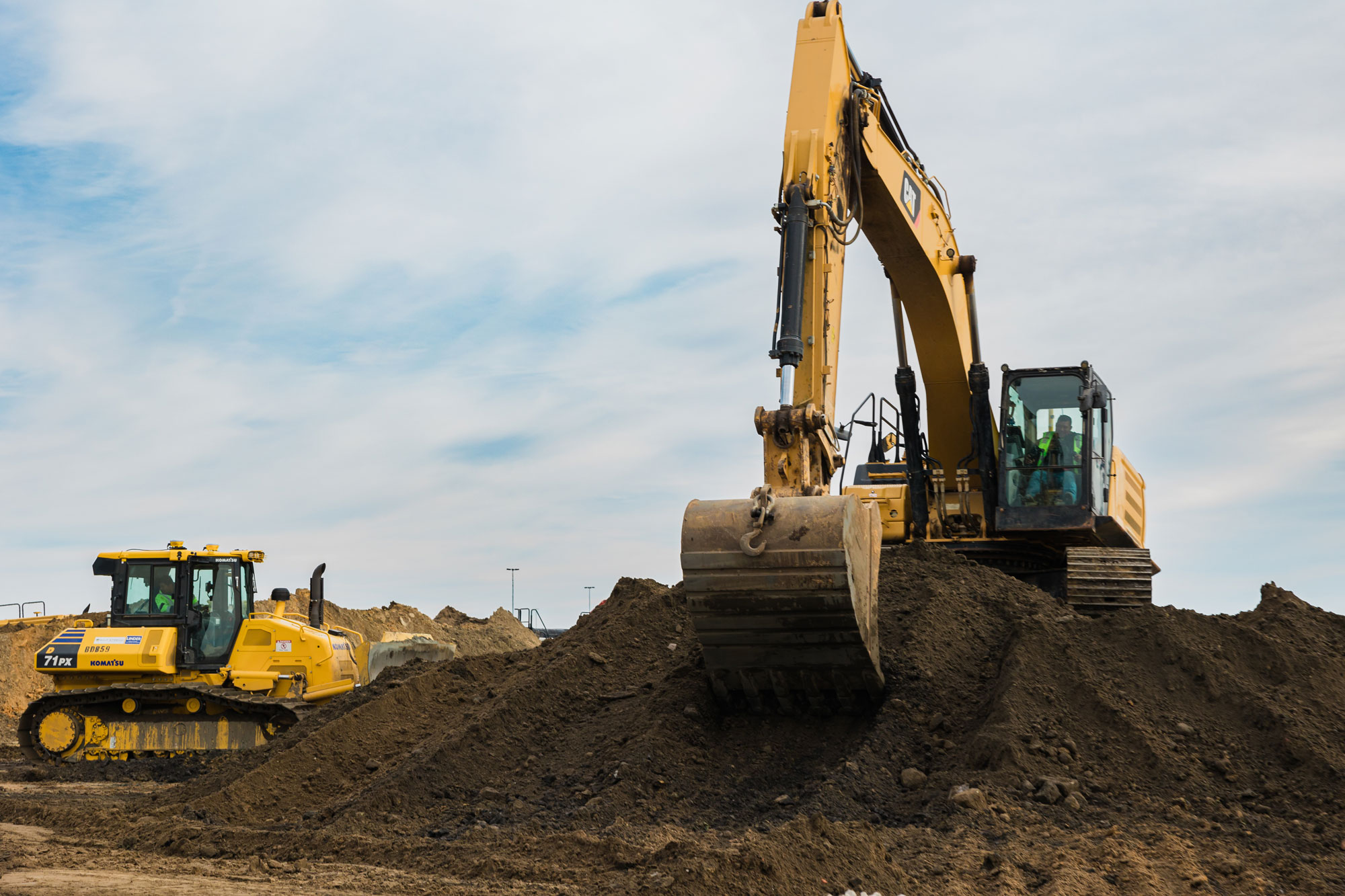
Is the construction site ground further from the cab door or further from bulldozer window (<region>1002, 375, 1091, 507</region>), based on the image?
the cab door

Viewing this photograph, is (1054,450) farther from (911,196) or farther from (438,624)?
(438,624)

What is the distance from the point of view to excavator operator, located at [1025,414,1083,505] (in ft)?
35.2

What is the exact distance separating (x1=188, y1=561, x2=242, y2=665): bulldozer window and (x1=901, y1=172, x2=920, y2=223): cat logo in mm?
8744

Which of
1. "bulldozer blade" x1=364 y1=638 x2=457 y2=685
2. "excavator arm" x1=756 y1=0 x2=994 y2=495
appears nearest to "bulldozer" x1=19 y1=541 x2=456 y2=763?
"bulldozer blade" x1=364 y1=638 x2=457 y2=685

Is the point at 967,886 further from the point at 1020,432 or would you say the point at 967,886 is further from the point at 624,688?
the point at 1020,432

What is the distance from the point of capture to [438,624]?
1143 inches

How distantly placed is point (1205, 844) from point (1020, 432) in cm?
520

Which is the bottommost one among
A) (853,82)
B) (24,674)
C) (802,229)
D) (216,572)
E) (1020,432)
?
(24,674)

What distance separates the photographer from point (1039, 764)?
7414mm

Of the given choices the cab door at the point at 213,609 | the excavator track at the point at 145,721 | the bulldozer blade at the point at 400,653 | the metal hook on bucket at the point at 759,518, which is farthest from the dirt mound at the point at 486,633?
the metal hook on bucket at the point at 759,518

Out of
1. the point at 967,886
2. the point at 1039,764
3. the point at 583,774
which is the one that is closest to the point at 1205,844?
the point at 1039,764

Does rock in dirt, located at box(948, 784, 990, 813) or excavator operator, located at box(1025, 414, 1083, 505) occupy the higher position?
excavator operator, located at box(1025, 414, 1083, 505)

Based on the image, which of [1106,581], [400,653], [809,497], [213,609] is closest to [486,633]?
[400,653]

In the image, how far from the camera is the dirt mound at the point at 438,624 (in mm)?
27297
